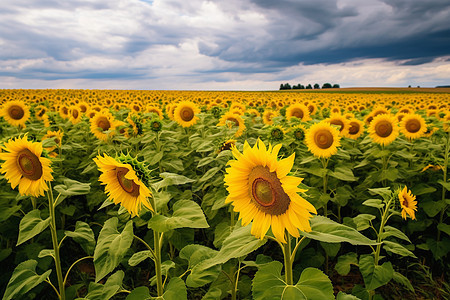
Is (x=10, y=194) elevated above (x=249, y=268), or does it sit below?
above

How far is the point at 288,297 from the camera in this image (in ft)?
3.99

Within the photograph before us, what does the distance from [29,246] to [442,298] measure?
4579 millimetres

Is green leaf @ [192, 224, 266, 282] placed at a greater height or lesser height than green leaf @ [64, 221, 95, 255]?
greater

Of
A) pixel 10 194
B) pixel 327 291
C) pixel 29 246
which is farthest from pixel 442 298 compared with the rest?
pixel 10 194

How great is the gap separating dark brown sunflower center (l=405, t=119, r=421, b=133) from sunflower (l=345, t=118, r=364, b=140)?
75cm

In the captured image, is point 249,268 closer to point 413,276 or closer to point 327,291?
point 413,276

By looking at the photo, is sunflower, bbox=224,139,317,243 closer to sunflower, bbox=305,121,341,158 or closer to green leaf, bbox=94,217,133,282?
green leaf, bbox=94,217,133,282

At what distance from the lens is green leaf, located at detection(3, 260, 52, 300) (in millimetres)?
2056

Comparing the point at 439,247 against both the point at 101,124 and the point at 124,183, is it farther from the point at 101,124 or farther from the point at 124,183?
the point at 101,124

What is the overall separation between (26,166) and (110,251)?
113 centimetres

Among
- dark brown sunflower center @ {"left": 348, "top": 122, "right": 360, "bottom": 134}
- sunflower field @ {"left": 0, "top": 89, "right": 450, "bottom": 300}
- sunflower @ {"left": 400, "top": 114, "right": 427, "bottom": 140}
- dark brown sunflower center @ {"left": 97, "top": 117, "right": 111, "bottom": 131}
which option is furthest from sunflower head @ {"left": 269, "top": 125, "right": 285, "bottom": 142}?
dark brown sunflower center @ {"left": 97, "top": 117, "right": 111, "bottom": 131}

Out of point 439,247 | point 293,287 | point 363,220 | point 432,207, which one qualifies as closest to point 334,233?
point 293,287

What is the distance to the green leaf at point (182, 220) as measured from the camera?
62.6 inches

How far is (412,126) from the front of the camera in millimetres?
5074
